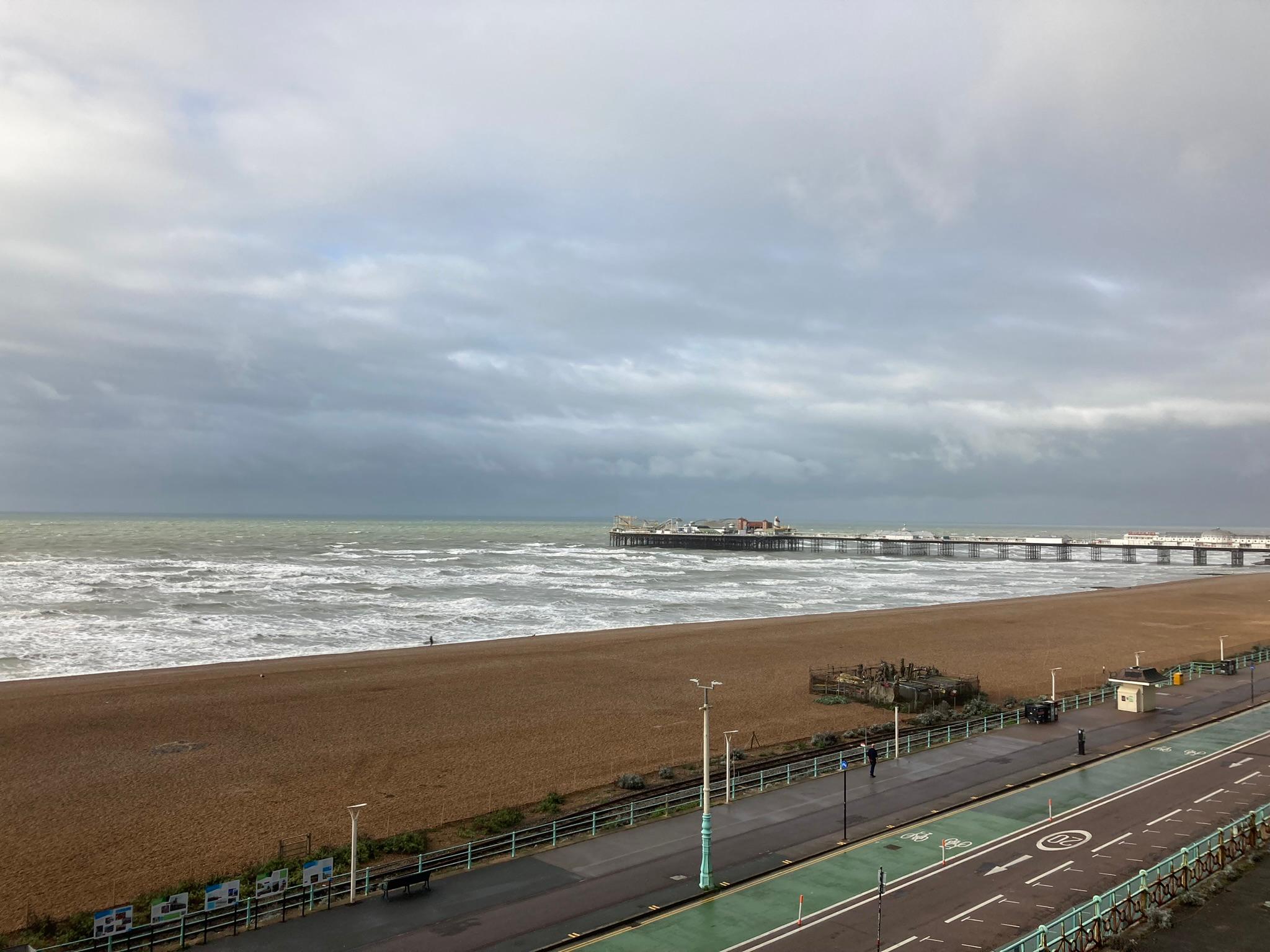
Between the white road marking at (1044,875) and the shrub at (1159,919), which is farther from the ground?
the shrub at (1159,919)

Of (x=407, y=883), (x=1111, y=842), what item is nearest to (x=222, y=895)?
(x=407, y=883)

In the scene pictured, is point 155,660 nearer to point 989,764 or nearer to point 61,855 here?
point 61,855

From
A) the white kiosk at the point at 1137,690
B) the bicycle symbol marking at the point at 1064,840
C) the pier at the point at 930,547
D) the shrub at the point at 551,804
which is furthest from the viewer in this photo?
the pier at the point at 930,547

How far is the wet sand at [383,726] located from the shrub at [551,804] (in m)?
0.90

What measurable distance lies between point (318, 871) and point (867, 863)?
11.4 metres

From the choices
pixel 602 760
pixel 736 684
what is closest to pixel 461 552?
pixel 736 684

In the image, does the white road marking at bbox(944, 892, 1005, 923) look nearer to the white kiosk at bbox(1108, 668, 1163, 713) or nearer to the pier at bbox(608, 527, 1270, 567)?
the white kiosk at bbox(1108, 668, 1163, 713)

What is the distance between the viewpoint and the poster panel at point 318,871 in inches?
607

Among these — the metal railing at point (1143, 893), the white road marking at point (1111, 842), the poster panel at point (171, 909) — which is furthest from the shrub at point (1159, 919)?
the poster panel at point (171, 909)

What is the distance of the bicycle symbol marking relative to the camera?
57.3 feet

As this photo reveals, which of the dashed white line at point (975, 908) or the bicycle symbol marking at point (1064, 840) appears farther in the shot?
the bicycle symbol marking at point (1064, 840)

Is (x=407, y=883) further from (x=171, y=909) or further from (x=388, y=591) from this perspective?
(x=388, y=591)

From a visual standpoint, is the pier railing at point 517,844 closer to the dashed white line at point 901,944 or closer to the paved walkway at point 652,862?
the paved walkway at point 652,862

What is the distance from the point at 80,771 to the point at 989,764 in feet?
91.6
